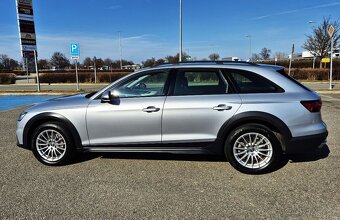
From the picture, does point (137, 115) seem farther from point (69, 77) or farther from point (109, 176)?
point (69, 77)

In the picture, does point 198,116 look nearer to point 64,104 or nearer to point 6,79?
point 64,104

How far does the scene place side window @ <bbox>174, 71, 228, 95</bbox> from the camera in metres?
4.41

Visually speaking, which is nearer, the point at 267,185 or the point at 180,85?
the point at 267,185

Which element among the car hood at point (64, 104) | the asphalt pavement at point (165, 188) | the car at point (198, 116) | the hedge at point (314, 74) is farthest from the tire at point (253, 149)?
the hedge at point (314, 74)

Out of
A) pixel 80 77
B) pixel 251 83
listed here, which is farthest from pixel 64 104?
pixel 80 77

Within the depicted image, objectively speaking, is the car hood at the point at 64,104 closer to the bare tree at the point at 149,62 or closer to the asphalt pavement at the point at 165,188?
the asphalt pavement at the point at 165,188

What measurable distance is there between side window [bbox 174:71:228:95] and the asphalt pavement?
1200 millimetres

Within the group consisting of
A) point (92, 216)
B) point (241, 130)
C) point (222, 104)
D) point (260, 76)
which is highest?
point (260, 76)

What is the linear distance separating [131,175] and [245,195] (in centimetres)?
167

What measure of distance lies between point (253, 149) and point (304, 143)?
2.31ft

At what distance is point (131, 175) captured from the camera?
4.40 meters

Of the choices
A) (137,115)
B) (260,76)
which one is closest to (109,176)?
(137,115)

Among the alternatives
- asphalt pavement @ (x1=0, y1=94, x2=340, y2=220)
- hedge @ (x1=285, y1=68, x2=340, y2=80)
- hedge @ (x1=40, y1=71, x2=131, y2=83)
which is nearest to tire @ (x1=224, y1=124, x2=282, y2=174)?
asphalt pavement @ (x1=0, y1=94, x2=340, y2=220)

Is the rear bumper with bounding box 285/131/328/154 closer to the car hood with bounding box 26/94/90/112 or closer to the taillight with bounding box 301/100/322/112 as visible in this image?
the taillight with bounding box 301/100/322/112
